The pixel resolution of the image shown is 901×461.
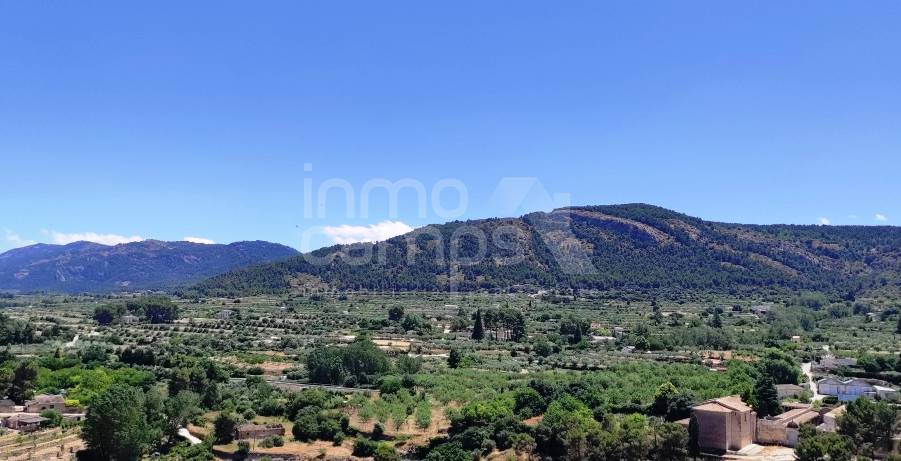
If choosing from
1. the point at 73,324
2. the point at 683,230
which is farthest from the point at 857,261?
the point at 73,324

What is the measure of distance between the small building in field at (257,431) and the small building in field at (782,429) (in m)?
22.9

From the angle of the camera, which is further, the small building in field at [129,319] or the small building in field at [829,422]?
the small building in field at [129,319]

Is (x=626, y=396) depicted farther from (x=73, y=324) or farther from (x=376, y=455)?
(x=73, y=324)

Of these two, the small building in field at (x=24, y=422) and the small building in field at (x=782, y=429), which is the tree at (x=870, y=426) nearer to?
the small building in field at (x=782, y=429)

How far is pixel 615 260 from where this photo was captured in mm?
147500

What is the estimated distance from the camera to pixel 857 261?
147 m

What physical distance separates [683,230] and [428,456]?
464 ft

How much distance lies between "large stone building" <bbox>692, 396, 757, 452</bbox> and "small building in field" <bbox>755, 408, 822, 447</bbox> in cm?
87

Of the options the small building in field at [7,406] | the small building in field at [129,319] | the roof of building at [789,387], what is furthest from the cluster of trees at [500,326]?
the small building in field at [129,319]

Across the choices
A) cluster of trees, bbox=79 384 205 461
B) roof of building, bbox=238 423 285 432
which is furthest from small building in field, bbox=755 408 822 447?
cluster of trees, bbox=79 384 205 461

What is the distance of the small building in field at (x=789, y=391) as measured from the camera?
128ft

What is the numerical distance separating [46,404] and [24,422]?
10.9ft

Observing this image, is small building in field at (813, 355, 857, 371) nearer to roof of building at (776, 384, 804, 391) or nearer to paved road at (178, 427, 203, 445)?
roof of building at (776, 384, 804, 391)

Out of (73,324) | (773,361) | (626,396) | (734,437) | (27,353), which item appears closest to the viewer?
(734,437)
